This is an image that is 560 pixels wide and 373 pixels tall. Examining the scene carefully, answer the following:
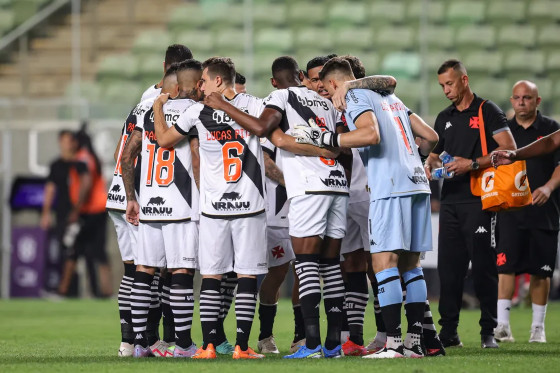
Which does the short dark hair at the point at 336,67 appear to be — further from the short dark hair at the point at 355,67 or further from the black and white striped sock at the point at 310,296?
the black and white striped sock at the point at 310,296

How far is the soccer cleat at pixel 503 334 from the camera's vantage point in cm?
905

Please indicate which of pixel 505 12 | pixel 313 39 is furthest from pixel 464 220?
pixel 313 39

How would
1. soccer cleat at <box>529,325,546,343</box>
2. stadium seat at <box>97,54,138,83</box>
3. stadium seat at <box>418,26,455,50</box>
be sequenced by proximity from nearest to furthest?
soccer cleat at <box>529,325,546,343</box> < stadium seat at <box>418,26,455,50</box> < stadium seat at <box>97,54,138,83</box>

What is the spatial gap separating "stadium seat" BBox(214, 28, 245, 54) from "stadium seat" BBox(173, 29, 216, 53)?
264mm

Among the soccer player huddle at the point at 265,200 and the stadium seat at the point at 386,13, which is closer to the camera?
the soccer player huddle at the point at 265,200

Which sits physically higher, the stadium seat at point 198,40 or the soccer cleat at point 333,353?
the stadium seat at point 198,40

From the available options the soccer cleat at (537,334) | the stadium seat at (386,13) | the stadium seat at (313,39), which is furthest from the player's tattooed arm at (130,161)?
the stadium seat at (313,39)

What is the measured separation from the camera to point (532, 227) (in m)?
9.59

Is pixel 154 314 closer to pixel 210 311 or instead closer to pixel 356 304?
pixel 210 311

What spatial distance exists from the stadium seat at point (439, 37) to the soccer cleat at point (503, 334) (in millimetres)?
8372

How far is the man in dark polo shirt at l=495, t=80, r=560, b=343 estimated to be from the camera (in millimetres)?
9312

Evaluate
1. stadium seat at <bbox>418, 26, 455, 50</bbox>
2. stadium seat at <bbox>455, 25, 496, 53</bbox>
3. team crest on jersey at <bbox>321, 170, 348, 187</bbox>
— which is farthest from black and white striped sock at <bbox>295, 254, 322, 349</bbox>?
stadium seat at <bbox>455, 25, 496, 53</bbox>

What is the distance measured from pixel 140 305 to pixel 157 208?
72 centimetres

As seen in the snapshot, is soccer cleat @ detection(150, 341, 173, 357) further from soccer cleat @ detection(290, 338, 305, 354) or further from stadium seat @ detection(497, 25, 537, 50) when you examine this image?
stadium seat @ detection(497, 25, 537, 50)
